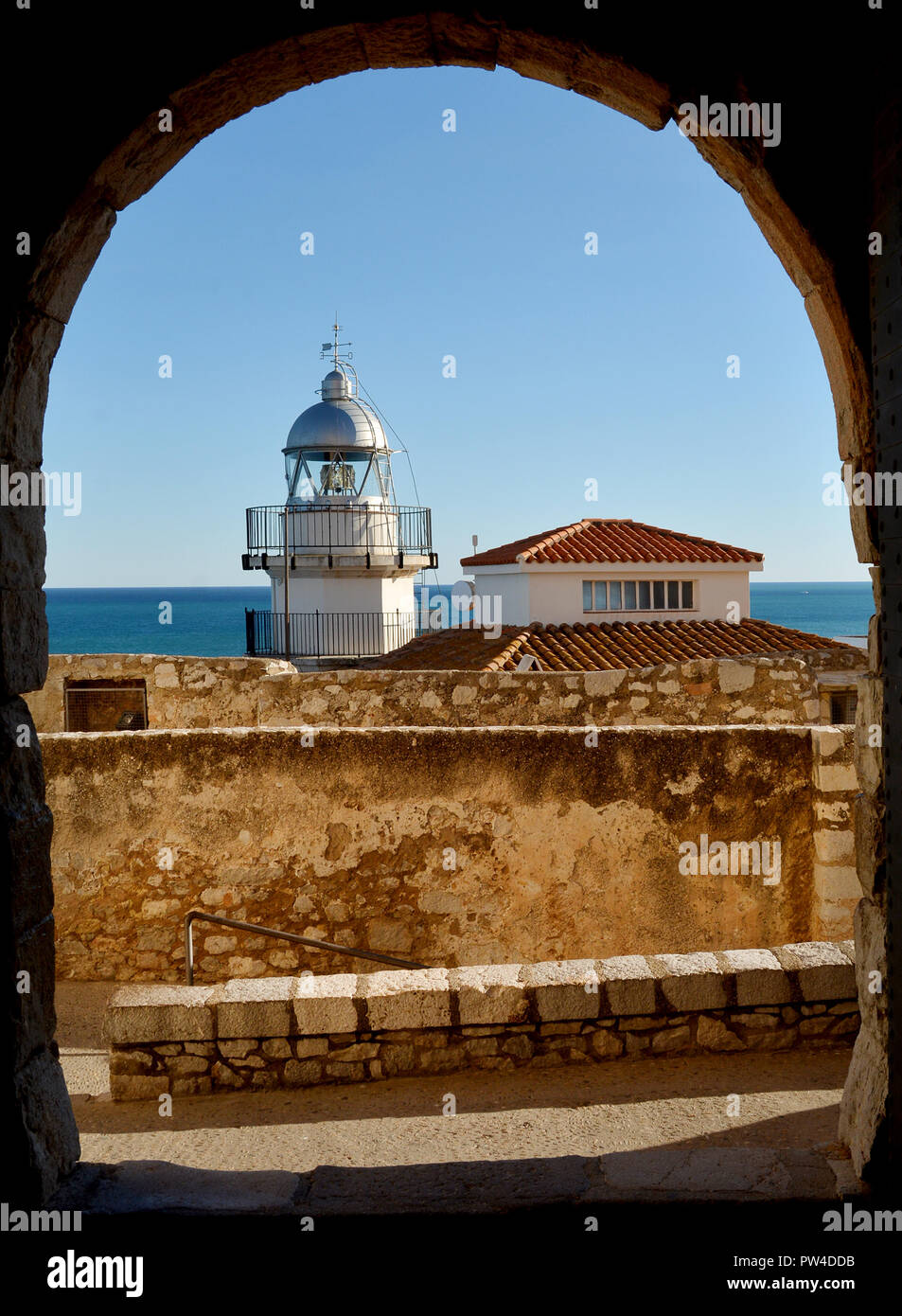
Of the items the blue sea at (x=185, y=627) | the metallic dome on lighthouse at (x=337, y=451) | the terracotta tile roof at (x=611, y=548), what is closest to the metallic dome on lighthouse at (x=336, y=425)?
the metallic dome on lighthouse at (x=337, y=451)

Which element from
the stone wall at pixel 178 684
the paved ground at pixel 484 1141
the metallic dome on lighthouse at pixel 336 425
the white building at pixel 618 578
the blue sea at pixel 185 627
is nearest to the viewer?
the paved ground at pixel 484 1141

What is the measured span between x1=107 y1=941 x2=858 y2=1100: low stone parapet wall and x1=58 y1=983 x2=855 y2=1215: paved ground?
3.2 inches

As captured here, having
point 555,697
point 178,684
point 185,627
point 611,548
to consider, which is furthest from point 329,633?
point 185,627

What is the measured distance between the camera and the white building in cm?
1917

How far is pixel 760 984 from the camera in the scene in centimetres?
438

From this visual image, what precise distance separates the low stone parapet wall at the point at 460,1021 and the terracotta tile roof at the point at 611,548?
1497cm

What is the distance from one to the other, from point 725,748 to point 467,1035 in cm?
248

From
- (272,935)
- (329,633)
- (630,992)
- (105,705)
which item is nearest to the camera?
(630,992)

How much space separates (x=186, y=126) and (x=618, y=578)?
16937 mm

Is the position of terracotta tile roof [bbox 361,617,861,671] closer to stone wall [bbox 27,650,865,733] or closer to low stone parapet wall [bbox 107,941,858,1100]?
stone wall [bbox 27,650,865,733]

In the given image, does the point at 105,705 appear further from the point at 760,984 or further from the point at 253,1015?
the point at 760,984

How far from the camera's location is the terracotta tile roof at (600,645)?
1490 cm

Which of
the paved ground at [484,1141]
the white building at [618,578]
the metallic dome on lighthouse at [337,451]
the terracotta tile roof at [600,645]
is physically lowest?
the paved ground at [484,1141]

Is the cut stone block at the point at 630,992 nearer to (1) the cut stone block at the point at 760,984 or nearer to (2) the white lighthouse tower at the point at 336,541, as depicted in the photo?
(1) the cut stone block at the point at 760,984
